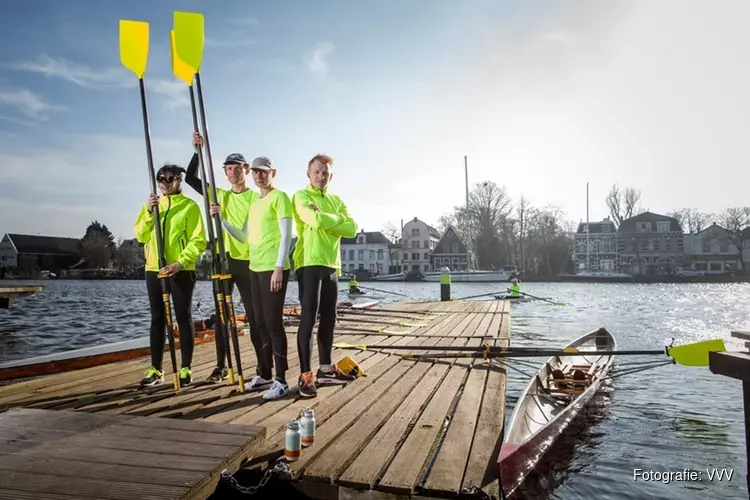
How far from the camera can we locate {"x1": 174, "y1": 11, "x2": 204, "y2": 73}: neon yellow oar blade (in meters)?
4.95

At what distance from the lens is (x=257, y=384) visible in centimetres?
478

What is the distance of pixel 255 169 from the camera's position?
4.64 meters

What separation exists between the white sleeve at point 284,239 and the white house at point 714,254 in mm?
91651

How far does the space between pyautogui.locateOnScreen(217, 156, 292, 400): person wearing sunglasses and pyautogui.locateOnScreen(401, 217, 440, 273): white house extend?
280ft

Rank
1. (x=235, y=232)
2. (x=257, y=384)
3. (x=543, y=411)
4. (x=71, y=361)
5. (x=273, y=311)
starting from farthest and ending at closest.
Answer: (x=71, y=361)
(x=543, y=411)
(x=235, y=232)
(x=257, y=384)
(x=273, y=311)

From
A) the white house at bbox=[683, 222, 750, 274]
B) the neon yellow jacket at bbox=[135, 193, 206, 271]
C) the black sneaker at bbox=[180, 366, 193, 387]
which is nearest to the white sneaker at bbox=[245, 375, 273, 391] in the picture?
the black sneaker at bbox=[180, 366, 193, 387]

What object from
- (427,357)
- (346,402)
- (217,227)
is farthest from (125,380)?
(427,357)

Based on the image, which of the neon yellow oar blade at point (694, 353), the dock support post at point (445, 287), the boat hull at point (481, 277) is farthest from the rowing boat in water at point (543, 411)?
the boat hull at point (481, 277)

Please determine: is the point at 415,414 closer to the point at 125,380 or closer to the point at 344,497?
the point at 344,497

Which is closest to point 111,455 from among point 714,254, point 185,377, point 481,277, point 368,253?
point 185,377

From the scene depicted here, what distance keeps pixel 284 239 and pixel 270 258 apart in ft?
0.92

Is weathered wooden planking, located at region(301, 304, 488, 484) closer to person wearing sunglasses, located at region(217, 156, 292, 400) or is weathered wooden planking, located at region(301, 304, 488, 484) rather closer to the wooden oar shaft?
the wooden oar shaft

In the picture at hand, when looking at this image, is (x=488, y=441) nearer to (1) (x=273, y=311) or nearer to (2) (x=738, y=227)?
(1) (x=273, y=311)

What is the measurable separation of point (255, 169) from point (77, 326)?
19015 mm
